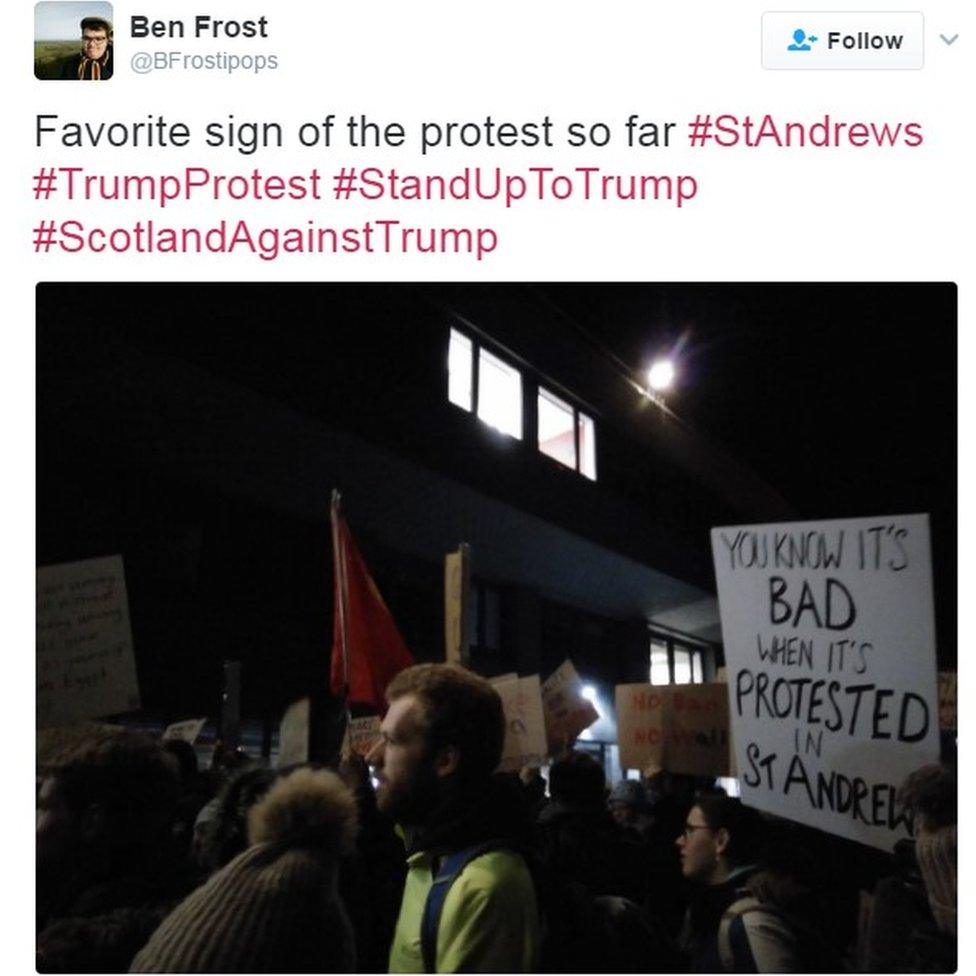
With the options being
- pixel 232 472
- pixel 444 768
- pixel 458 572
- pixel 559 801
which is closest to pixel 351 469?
pixel 232 472

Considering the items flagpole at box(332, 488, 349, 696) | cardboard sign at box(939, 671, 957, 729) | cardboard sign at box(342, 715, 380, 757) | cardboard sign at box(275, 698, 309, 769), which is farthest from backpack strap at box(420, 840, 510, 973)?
cardboard sign at box(275, 698, 309, 769)

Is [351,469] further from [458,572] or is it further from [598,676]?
[598,676]

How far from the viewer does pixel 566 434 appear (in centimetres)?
1911

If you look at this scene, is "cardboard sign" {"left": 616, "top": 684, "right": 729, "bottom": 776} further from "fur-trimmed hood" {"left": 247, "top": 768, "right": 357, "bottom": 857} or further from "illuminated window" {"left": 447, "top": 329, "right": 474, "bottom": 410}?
"illuminated window" {"left": 447, "top": 329, "right": 474, "bottom": 410}

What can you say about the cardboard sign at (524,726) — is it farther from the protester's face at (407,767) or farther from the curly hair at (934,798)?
the protester's face at (407,767)

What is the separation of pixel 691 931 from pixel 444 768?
184cm

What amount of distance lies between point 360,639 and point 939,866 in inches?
126

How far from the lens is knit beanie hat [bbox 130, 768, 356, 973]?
5.36 feet

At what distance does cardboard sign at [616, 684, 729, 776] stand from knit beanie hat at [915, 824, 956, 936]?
308cm
